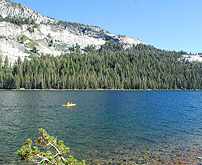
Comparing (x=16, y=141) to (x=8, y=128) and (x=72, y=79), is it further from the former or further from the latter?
(x=72, y=79)

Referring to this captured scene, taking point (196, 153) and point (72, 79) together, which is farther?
point (72, 79)

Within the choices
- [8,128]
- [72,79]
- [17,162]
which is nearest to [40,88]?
[72,79]

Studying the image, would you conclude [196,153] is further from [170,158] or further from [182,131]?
[182,131]

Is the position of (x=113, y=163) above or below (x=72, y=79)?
below

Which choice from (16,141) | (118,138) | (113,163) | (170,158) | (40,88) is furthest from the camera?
(40,88)

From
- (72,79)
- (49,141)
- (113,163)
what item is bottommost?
(113,163)

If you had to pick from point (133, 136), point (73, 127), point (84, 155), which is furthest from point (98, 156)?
point (73, 127)

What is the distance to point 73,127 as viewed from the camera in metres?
33.1

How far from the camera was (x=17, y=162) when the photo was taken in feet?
60.7

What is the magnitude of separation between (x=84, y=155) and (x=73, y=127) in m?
13.2

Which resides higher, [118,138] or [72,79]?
[72,79]

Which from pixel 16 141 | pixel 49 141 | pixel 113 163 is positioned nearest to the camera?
pixel 49 141

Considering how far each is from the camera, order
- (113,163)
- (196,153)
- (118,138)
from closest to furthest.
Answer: (113,163)
(196,153)
(118,138)

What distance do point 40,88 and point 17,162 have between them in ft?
575
